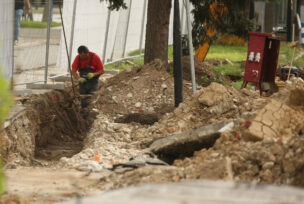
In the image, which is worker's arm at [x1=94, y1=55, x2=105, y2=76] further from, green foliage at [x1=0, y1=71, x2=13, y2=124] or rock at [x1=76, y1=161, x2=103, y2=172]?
green foliage at [x1=0, y1=71, x2=13, y2=124]

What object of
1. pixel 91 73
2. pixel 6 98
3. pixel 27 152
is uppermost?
pixel 6 98

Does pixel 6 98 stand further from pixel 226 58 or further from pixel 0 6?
pixel 226 58

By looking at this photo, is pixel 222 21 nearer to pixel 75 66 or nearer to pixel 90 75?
pixel 90 75

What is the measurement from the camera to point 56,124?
510 inches

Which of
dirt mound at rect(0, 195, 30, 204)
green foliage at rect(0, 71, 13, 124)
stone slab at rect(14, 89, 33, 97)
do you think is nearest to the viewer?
green foliage at rect(0, 71, 13, 124)

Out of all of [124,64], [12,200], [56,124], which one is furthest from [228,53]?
[12,200]

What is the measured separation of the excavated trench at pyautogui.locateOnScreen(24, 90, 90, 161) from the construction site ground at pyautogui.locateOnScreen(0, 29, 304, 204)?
0.02 metres

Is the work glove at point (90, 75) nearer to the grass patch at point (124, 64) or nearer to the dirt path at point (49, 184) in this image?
the grass patch at point (124, 64)

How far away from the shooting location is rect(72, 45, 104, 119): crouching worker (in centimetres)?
1345

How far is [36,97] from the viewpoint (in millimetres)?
12359

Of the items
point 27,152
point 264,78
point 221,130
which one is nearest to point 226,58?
point 264,78

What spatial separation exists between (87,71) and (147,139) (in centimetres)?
412

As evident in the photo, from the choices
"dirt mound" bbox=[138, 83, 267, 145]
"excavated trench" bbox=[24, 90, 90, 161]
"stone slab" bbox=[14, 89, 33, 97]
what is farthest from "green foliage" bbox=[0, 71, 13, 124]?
"stone slab" bbox=[14, 89, 33, 97]

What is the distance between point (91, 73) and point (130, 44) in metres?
7.78
